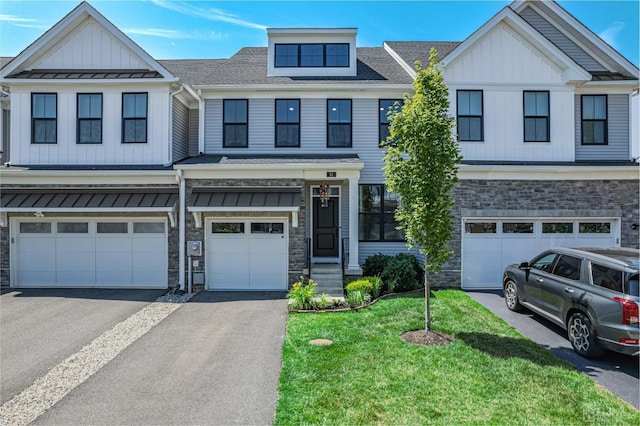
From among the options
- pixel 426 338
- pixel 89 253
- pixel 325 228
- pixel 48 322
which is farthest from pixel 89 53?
pixel 426 338

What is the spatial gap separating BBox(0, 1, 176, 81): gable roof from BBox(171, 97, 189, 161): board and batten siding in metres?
1.30

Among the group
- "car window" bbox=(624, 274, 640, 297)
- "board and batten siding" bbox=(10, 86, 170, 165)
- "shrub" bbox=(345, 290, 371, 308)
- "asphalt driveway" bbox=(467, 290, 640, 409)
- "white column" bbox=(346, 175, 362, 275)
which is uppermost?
"board and batten siding" bbox=(10, 86, 170, 165)

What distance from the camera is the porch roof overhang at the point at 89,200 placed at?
38.0 feet

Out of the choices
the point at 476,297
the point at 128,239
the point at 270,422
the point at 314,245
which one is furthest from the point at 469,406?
the point at 128,239

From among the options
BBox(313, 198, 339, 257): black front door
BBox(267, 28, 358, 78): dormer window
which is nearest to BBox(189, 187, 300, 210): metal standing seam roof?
BBox(313, 198, 339, 257): black front door

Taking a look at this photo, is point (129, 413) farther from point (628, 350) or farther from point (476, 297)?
point (476, 297)

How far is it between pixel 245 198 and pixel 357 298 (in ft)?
15.1

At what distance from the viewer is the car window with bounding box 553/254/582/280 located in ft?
23.9

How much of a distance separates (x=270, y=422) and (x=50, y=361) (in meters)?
4.66

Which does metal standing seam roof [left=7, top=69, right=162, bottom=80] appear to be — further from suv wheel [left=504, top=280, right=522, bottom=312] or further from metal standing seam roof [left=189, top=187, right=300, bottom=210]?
suv wheel [left=504, top=280, right=522, bottom=312]

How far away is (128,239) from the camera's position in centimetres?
1231

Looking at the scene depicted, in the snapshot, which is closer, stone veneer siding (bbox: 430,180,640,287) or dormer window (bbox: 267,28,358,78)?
stone veneer siding (bbox: 430,180,640,287)

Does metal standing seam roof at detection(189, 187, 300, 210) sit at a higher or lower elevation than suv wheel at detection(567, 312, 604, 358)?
higher

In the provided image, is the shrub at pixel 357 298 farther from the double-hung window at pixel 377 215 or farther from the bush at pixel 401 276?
the double-hung window at pixel 377 215
